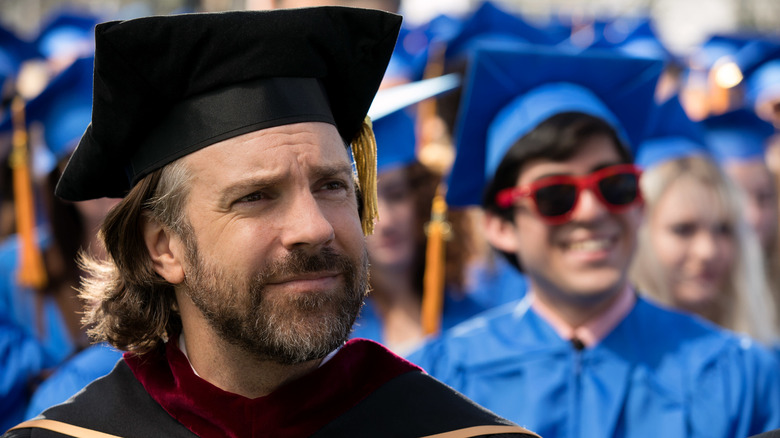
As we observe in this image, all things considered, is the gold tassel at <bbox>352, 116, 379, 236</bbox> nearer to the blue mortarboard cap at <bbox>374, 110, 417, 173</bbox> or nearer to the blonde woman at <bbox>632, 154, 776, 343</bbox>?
the blue mortarboard cap at <bbox>374, 110, 417, 173</bbox>

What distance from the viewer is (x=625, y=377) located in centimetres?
332

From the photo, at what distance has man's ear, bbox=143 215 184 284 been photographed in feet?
7.55

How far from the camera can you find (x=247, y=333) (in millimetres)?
2131

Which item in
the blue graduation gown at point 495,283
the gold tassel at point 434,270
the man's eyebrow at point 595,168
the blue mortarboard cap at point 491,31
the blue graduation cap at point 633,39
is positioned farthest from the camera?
the blue graduation cap at point 633,39

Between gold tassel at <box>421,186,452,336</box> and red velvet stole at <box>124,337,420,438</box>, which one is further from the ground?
gold tassel at <box>421,186,452,336</box>

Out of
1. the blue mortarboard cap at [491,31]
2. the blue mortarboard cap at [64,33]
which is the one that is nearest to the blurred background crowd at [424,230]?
the blue mortarboard cap at [491,31]

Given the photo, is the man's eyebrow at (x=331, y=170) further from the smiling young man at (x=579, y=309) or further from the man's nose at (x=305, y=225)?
the smiling young man at (x=579, y=309)

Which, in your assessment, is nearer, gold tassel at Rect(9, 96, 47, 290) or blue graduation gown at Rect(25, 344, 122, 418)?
blue graduation gown at Rect(25, 344, 122, 418)

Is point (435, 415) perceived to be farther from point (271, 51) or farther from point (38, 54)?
point (38, 54)

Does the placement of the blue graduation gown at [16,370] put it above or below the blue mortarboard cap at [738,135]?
below

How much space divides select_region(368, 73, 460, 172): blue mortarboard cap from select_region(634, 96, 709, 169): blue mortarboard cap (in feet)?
3.46

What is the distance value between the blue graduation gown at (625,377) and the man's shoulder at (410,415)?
3.22ft

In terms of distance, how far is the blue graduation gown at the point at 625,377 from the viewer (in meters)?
3.25

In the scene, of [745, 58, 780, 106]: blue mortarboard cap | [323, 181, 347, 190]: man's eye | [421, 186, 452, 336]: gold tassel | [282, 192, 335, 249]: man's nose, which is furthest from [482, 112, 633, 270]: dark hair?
[745, 58, 780, 106]: blue mortarboard cap
